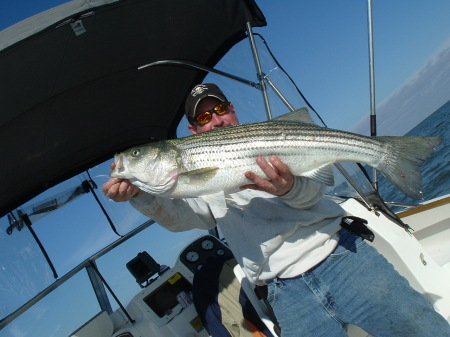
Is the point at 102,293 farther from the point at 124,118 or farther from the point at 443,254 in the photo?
the point at 443,254

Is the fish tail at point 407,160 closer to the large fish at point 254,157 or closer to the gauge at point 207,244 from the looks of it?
the large fish at point 254,157

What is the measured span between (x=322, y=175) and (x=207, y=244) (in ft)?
10.2

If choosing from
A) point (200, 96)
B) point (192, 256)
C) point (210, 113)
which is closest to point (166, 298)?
point (192, 256)

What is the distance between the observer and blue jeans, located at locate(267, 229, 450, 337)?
2668 millimetres

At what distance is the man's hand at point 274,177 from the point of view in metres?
2.86

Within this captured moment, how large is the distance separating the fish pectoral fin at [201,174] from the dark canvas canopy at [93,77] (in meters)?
2.06

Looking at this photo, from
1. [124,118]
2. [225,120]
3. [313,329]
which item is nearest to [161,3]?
[225,120]

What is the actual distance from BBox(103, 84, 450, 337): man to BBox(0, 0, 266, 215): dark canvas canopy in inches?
76.3

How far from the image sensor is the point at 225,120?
369 cm

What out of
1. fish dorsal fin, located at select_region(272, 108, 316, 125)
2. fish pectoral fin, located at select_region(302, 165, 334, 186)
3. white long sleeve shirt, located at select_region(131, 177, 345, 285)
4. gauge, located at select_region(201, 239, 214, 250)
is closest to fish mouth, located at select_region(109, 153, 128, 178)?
white long sleeve shirt, located at select_region(131, 177, 345, 285)

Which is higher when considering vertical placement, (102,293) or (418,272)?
(102,293)

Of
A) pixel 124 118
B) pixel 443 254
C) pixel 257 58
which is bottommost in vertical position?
pixel 443 254

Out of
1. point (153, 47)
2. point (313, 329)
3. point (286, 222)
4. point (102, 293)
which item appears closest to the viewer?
point (313, 329)

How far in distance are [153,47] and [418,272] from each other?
4646 millimetres
